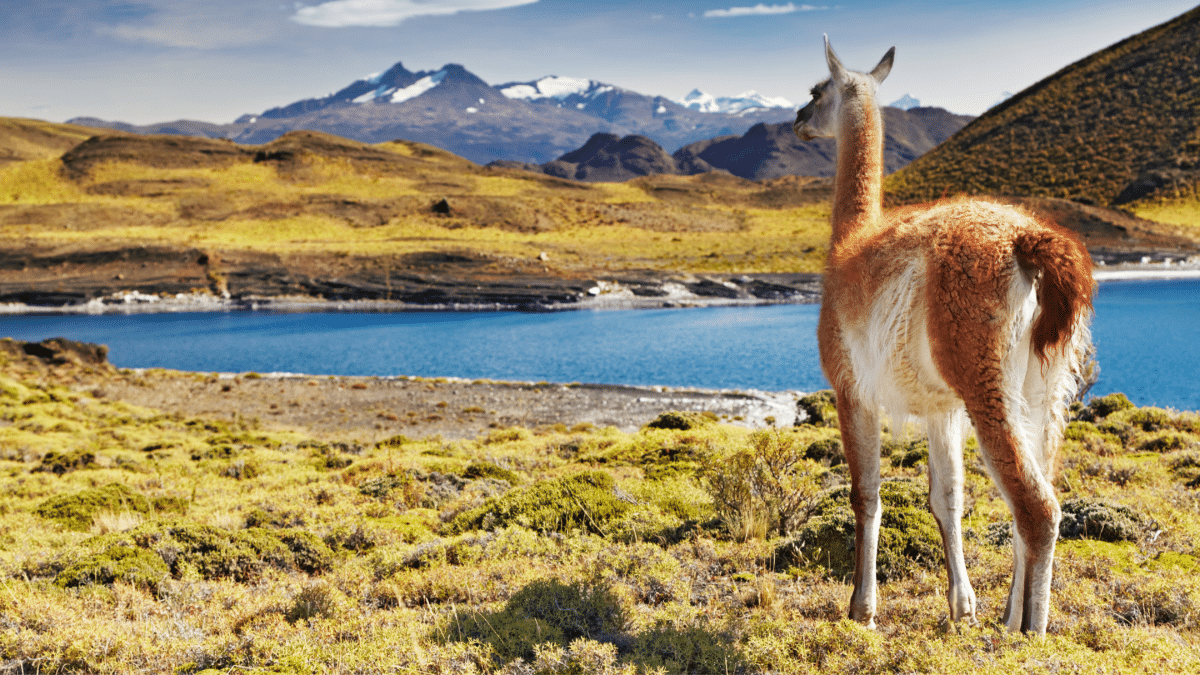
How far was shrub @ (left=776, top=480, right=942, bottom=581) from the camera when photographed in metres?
4.86

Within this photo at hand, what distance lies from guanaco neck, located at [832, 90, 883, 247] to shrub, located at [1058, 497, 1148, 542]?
293cm

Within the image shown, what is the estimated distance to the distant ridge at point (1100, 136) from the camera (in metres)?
60.0

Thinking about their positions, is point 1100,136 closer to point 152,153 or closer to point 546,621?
point 546,621

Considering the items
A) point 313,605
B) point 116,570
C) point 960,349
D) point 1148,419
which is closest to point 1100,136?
point 1148,419

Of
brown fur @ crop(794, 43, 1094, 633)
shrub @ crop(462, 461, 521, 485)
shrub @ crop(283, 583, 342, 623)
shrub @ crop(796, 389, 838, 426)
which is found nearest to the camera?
brown fur @ crop(794, 43, 1094, 633)

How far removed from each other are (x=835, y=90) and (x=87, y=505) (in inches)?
354

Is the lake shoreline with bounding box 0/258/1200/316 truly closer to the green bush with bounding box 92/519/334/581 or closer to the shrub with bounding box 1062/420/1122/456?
the shrub with bounding box 1062/420/1122/456

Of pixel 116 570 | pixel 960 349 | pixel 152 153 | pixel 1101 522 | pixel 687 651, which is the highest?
pixel 152 153

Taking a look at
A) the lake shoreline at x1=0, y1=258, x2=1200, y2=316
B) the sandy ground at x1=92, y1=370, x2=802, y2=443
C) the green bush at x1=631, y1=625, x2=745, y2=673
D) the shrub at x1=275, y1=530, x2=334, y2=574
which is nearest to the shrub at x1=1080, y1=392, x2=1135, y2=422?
the sandy ground at x1=92, y1=370, x2=802, y2=443

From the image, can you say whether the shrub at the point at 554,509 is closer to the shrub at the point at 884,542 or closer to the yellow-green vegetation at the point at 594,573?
the yellow-green vegetation at the point at 594,573

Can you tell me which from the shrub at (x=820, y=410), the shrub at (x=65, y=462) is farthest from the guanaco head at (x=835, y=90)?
the shrub at (x=65, y=462)

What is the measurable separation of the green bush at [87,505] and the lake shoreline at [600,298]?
39962 millimetres

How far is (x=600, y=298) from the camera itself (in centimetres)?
4919

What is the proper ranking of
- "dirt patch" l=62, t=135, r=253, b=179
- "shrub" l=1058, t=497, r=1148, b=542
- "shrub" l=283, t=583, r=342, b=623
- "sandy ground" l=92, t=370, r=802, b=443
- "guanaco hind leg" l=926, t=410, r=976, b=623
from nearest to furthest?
"guanaco hind leg" l=926, t=410, r=976, b=623
"shrub" l=283, t=583, r=342, b=623
"shrub" l=1058, t=497, r=1148, b=542
"sandy ground" l=92, t=370, r=802, b=443
"dirt patch" l=62, t=135, r=253, b=179
